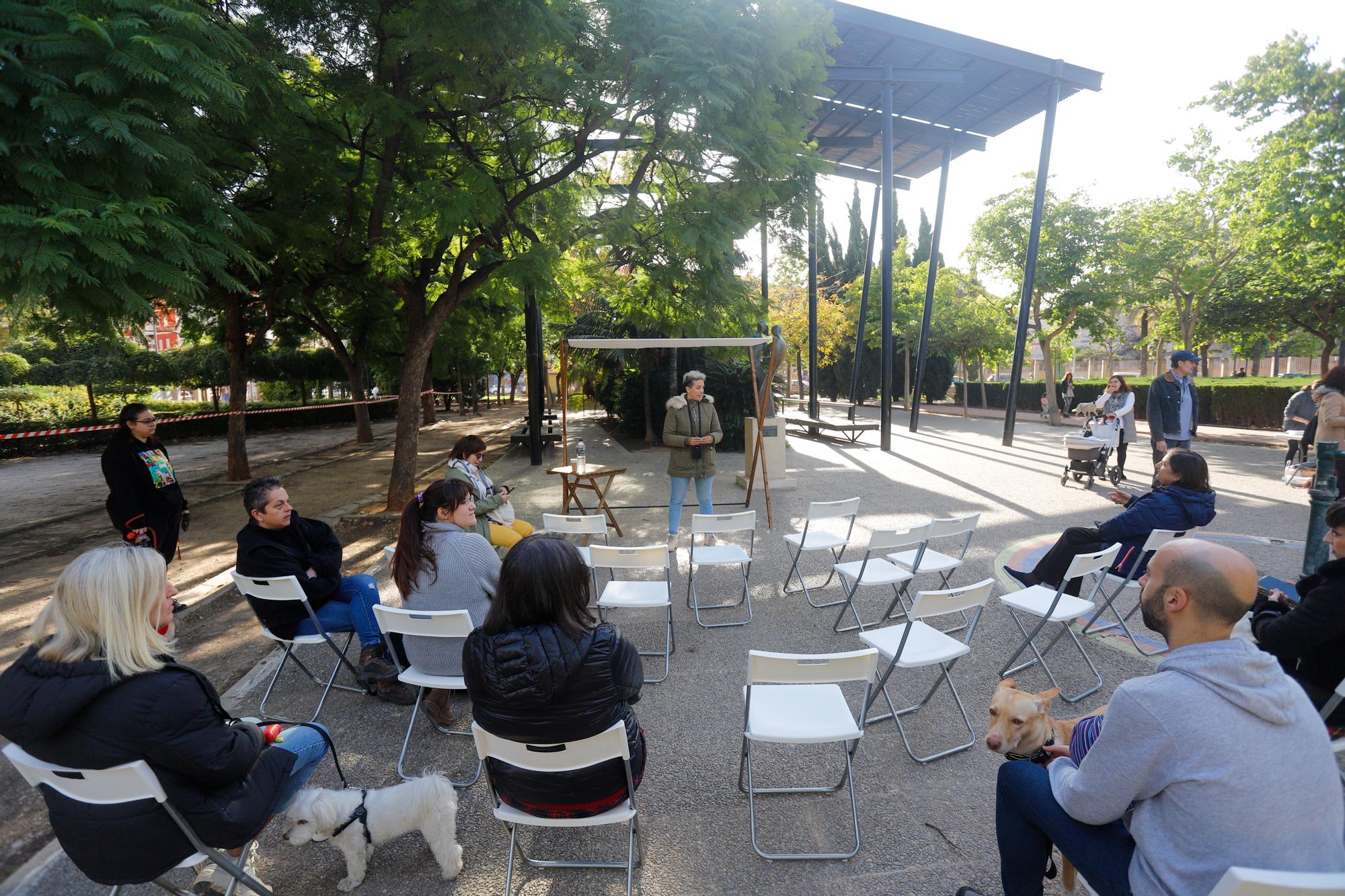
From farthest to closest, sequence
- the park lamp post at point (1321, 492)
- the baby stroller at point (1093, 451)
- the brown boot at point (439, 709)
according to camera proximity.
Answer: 1. the baby stroller at point (1093, 451)
2. the park lamp post at point (1321, 492)
3. the brown boot at point (439, 709)

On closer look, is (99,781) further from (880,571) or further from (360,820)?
(880,571)

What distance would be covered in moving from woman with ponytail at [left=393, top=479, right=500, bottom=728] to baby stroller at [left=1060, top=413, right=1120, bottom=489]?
913 cm

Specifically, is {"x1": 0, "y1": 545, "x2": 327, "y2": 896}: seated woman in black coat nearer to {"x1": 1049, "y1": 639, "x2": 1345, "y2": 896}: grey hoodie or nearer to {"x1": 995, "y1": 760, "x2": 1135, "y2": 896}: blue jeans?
{"x1": 995, "y1": 760, "x2": 1135, "y2": 896}: blue jeans

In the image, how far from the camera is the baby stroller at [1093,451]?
9445 millimetres

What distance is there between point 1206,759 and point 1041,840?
0.69 meters

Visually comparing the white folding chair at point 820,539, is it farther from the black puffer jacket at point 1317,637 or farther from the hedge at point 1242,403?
the hedge at point 1242,403

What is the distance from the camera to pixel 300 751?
2418 millimetres

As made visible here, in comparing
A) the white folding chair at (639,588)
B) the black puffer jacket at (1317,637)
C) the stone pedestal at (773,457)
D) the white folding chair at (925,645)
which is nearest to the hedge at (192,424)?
the stone pedestal at (773,457)

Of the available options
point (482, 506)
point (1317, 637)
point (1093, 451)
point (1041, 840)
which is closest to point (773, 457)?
point (1093, 451)

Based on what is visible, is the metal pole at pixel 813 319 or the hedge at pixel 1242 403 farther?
the metal pole at pixel 813 319

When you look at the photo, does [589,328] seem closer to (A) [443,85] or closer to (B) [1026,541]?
(A) [443,85]

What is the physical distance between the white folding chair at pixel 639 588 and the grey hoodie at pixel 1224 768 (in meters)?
2.76

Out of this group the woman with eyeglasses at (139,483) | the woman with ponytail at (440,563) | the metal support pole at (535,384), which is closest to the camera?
the woman with ponytail at (440,563)

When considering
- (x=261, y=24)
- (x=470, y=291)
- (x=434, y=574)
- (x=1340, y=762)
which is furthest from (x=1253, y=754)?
(x=261, y=24)
